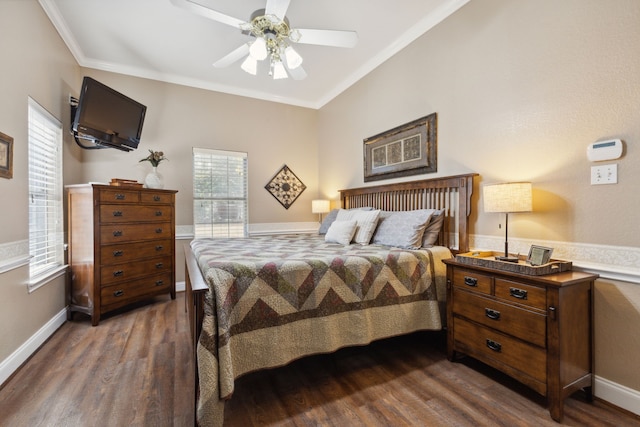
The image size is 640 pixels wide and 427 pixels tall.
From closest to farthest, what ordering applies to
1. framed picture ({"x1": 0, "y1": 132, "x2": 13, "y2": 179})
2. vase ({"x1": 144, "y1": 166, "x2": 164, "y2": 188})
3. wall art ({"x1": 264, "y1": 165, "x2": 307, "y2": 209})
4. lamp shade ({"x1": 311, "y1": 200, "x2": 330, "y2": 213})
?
framed picture ({"x1": 0, "y1": 132, "x2": 13, "y2": 179}) → vase ({"x1": 144, "y1": 166, "x2": 164, "y2": 188}) → lamp shade ({"x1": 311, "y1": 200, "x2": 330, "y2": 213}) → wall art ({"x1": 264, "y1": 165, "x2": 307, "y2": 209})

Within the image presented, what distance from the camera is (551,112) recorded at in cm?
197

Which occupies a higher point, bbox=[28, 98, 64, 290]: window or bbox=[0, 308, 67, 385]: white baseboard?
bbox=[28, 98, 64, 290]: window

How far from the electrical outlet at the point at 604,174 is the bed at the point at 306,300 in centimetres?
79

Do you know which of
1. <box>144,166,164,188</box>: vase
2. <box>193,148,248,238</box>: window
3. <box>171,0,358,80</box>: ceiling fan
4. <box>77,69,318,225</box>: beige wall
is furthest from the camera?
<box>193,148,248,238</box>: window

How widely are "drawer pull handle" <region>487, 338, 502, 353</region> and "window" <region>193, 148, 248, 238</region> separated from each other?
3.56 m

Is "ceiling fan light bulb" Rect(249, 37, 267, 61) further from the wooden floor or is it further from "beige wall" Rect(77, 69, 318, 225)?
the wooden floor

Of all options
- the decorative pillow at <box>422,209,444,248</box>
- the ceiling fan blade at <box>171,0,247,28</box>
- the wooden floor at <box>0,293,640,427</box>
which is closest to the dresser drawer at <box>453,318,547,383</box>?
the wooden floor at <box>0,293,640,427</box>

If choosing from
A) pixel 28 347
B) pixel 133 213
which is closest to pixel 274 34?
pixel 133 213

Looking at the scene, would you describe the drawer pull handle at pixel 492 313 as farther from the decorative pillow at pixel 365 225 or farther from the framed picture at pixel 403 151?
the framed picture at pixel 403 151

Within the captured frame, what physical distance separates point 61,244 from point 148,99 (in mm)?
2093

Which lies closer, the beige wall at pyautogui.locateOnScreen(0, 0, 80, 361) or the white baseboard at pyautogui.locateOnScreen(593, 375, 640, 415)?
the white baseboard at pyautogui.locateOnScreen(593, 375, 640, 415)

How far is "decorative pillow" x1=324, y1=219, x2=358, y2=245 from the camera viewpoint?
116 inches

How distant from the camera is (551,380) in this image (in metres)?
1.57

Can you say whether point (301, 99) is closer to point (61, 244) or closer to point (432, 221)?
point (432, 221)
